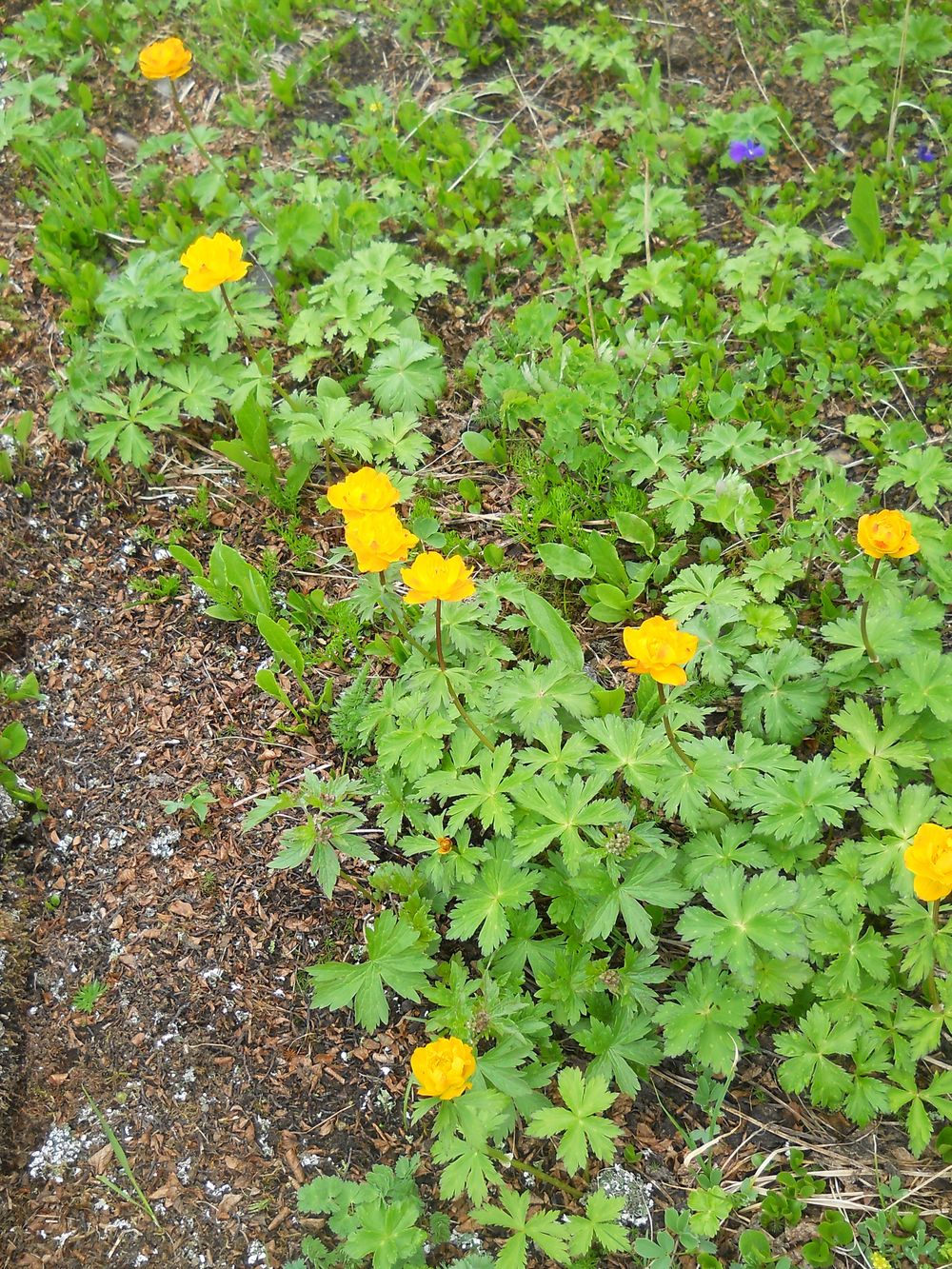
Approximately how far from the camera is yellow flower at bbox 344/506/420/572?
2197 mm

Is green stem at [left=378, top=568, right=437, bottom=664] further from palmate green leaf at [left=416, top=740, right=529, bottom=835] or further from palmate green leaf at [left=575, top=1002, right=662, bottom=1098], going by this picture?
palmate green leaf at [left=575, top=1002, right=662, bottom=1098]

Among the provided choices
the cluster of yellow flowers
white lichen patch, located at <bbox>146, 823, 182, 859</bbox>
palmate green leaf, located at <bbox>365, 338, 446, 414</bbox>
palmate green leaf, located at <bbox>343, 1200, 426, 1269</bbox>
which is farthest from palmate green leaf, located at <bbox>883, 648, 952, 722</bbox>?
white lichen patch, located at <bbox>146, 823, 182, 859</bbox>

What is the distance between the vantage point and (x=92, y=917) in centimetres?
263

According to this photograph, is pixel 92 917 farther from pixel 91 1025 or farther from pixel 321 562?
pixel 321 562

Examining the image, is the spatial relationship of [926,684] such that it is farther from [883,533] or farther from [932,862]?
[932,862]

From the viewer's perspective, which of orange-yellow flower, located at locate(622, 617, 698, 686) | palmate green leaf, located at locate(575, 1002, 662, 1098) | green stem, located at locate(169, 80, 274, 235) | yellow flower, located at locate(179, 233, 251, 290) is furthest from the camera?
green stem, located at locate(169, 80, 274, 235)

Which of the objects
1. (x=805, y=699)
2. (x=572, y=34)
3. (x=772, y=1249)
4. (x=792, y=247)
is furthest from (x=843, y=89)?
(x=772, y=1249)

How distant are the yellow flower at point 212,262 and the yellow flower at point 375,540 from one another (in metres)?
1.23

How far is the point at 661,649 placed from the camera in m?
2.01

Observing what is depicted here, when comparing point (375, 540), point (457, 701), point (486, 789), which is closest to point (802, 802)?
point (486, 789)

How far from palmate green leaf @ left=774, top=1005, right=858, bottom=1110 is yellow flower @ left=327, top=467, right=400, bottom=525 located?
155 centimetres

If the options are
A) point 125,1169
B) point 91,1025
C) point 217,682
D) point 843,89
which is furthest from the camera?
point 843,89

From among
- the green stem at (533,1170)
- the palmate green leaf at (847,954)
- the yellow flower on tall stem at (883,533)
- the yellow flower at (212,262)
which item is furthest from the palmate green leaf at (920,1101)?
the yellow flower at (212,262)

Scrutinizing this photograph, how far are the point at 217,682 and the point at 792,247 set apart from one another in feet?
8.11
